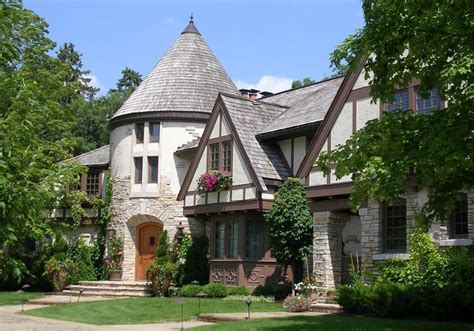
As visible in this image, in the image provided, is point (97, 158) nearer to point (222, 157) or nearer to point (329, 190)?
point (222, 157)

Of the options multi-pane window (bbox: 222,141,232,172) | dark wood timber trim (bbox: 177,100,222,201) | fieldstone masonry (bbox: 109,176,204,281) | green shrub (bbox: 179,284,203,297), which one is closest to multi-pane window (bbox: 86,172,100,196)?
fieldstone masonry (bbox: 109,176,204,281)

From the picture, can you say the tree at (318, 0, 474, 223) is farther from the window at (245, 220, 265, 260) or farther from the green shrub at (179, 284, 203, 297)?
the green shrub at (179, 284, 203, 297)

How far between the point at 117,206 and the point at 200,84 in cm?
666

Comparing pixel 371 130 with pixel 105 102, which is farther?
pixel 105 102

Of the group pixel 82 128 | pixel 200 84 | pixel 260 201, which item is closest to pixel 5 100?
pixel 260 201

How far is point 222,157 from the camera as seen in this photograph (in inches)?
976

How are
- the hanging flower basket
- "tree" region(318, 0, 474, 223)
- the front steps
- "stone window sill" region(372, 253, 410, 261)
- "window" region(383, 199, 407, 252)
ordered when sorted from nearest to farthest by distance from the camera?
"tree" region(318, 0, 474, 223)
"stone window sill" region(372, 253, 410, 261)
"window" region(383, 199, 407, 252)
the hanging flower basket
the front steps

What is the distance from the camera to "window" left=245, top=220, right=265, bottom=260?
78.7ft

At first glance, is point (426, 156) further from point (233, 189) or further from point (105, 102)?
point (105, 102)

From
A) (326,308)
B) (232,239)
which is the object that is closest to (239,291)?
(232,239)

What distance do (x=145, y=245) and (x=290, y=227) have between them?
34.0ft

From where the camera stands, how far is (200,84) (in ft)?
97.4

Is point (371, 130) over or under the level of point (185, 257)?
over

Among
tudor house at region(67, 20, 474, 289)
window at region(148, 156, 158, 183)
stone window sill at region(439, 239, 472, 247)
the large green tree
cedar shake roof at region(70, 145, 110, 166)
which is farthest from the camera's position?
cedar shake roof at region(70, 145, 110, 166)
